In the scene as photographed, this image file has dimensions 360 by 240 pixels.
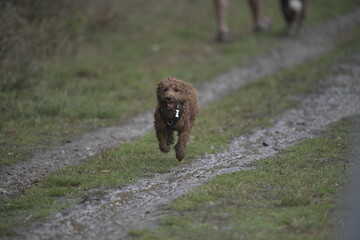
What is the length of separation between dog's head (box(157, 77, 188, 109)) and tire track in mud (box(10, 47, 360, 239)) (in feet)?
2.78

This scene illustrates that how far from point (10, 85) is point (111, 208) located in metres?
5.77

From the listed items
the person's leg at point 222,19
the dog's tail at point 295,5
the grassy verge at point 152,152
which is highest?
the dog's tail at point 295,5

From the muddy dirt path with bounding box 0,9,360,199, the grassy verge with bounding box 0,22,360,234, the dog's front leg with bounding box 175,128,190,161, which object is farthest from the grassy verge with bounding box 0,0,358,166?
the dog's front leg with bounding box 175,128,190,161

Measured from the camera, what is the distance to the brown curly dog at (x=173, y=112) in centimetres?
692

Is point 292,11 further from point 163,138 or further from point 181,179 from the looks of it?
point 181,179

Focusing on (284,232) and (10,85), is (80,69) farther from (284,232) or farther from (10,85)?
(284,232)

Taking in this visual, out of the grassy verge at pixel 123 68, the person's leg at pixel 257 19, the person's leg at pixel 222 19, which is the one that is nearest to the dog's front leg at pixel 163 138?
the grassy verge at pixel 123 68

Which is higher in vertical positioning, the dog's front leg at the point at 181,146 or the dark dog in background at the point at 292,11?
the dark dog in background at the point at 292,11

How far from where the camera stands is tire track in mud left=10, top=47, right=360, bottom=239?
534 centimetres

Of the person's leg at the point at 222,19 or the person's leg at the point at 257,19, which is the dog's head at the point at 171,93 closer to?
the person's leg at the point at 222,19

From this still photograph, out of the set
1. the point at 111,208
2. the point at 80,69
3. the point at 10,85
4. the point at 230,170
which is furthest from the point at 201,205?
the point at 80,69

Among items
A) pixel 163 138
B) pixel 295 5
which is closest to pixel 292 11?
pixel 295 5

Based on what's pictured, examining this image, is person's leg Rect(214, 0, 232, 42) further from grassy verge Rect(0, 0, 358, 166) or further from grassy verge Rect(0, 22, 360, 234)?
grassy verge Rect(0, 22, 360, 234)

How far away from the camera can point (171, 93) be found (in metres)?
6.84
